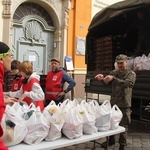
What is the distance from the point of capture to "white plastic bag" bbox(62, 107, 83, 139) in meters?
2.84

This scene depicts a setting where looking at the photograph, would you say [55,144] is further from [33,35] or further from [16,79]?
[33,35]

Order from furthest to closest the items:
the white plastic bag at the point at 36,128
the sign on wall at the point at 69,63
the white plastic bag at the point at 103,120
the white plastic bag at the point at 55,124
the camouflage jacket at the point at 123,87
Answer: the sign on wall at the point at 69,63 → the camouflage jacket at the point at 123,87 → the white plastic bag at the point at 103,120 → the white plastic bag at the point at 55,124 → the white plastic bag at the point at 36,128

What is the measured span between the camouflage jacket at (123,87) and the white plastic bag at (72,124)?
1307 millimetres

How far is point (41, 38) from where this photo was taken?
10.4 metres

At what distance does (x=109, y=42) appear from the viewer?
22.5 feet

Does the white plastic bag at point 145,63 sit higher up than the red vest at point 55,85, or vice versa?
the white plastic bag at point 145,63

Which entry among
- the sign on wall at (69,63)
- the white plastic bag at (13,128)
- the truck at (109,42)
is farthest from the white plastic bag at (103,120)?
the sign on wall at (69,63)

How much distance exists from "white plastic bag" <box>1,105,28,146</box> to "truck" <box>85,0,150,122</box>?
11.8 ft

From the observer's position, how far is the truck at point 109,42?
6.01 meters

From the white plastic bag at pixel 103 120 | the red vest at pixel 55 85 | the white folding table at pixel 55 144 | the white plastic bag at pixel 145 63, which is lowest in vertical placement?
the white folding table at pixel 55 144

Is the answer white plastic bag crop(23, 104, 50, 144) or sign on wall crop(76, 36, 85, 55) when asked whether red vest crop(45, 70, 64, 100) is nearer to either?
white plastic bag crop(23, 104, 50, 144)

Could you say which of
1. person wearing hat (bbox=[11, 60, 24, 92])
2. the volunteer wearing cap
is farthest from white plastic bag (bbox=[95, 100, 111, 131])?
the volunteer wearing cap

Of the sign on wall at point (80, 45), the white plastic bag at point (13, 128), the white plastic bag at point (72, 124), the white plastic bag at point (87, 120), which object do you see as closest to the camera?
the white plastic bag at point (13, 128)

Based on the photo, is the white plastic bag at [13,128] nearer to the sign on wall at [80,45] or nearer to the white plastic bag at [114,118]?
the white plastic bag at [114,118]
